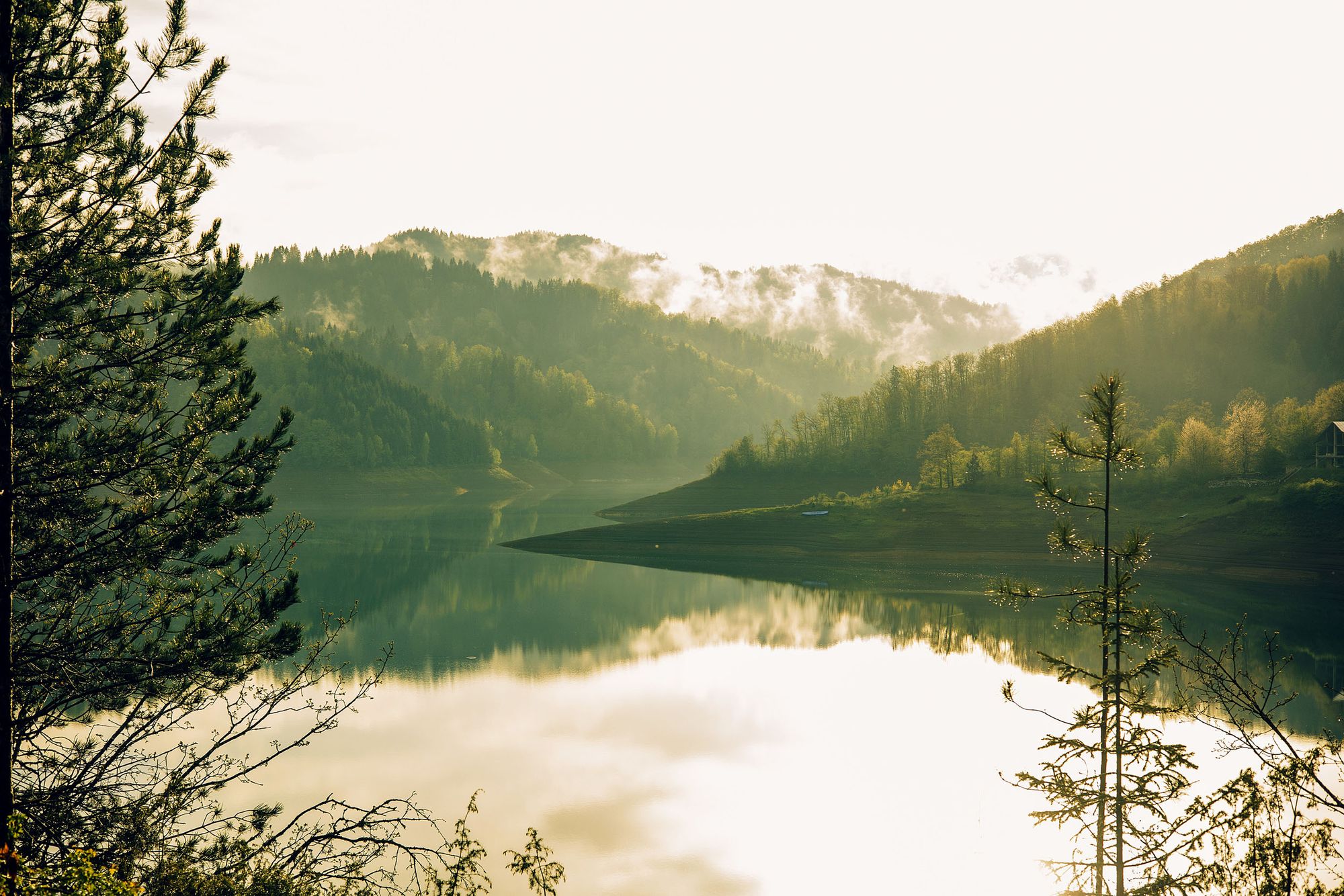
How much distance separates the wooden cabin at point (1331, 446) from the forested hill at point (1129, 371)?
3776cm

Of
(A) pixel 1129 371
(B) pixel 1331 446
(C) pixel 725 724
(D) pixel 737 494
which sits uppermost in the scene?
(A) pixel 1129 371

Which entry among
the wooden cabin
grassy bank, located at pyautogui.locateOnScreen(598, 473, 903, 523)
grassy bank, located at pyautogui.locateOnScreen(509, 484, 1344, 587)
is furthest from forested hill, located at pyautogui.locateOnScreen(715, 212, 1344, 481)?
grassy bank, located at pyautogui.locateOnScreen(509, 484, 1344, 587)

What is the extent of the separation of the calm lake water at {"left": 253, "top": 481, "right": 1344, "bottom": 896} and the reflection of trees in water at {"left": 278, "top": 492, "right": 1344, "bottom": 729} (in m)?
0.31

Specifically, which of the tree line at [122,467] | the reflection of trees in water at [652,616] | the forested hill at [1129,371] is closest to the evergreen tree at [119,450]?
the tree line at [122,467]

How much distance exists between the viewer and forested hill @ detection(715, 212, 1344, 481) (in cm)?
15388

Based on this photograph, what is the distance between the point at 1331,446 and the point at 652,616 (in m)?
72.4

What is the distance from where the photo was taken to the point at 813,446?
6176 inches

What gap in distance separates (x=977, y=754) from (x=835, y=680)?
14376 millimetres

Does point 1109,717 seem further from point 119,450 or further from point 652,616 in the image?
point 652,616

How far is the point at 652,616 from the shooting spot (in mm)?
71250

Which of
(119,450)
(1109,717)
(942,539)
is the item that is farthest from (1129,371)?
(119,450)

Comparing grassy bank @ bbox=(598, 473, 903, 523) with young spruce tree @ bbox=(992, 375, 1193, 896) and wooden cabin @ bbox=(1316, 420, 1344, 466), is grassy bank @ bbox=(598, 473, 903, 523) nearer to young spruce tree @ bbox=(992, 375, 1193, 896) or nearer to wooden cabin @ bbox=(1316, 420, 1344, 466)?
wooden cabin @ bbox=(1316, 420, 1344, 466)

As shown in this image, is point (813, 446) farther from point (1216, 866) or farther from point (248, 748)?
point (1216, 866)

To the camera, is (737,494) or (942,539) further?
(737,494)
